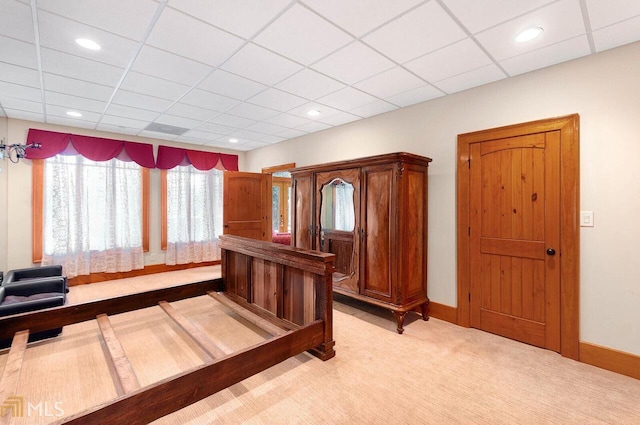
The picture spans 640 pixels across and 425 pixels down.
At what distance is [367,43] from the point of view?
2359 millimetres

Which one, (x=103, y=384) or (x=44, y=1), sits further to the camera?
(x=103, y=384)

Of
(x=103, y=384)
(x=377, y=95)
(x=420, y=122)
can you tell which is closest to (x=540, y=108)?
Answer: (x=420, y=122)

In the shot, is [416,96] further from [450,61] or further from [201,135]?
[201,135]

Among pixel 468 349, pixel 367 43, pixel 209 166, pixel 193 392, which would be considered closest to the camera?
pixel 193 392

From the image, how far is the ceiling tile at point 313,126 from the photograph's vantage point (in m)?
4.66

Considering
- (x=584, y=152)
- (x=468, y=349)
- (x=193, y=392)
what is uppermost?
(x=584, y=152)

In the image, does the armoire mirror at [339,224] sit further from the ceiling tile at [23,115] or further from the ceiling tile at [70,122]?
the ceiling tile at [23,115]

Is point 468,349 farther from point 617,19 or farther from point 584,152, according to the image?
point 617,19

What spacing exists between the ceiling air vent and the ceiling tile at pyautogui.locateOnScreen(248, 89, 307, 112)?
201 centimetres

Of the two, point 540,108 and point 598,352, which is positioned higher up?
point 540,108

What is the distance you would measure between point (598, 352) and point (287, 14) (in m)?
3.72

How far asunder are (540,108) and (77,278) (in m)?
6.93

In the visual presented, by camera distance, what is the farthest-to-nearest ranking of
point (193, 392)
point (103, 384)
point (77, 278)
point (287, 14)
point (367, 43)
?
point (77, 278) → point (367, 43) → point (103, 384) → point (287, 14) → point (193, 392)

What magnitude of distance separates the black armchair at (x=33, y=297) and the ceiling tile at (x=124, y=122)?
2408 millimetres
